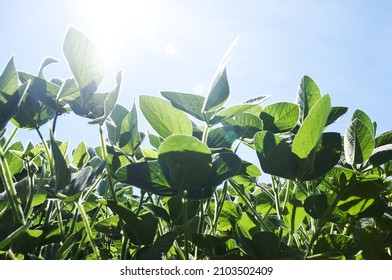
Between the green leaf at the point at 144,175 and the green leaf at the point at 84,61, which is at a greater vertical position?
the green leaf at the point at 84,61

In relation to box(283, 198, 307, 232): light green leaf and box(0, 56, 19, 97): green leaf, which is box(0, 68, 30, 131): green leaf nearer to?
box(0, 56, 19, 97): green leaf

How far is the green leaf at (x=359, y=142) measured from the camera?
1.44 ft

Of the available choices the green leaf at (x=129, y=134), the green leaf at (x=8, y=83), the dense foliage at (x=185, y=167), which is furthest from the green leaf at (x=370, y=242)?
the green leaf at (x=8, y=83)

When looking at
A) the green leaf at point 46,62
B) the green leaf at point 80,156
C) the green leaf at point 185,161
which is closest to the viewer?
the green leaf at point 185,161

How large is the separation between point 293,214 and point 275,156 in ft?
0.21

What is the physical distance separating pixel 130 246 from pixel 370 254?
248 mm

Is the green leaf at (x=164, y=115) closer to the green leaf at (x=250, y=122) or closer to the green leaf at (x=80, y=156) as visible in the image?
the green leaf at (x=250, y=122)

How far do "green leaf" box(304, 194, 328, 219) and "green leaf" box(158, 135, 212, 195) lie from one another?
0.39 ft

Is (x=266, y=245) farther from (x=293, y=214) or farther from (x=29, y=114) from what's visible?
(x=29, y=114)

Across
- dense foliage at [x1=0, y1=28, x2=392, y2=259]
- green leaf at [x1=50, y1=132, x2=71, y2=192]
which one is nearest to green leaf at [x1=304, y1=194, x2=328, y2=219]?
dense foliage at [x1=0, y1=28, x2=392, y2=259]

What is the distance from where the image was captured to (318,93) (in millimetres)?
529

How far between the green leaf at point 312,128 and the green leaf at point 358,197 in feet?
0.24

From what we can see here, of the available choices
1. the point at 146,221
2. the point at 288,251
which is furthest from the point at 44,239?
the point at 288,251

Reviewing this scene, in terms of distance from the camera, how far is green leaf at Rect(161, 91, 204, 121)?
1.38 feet
